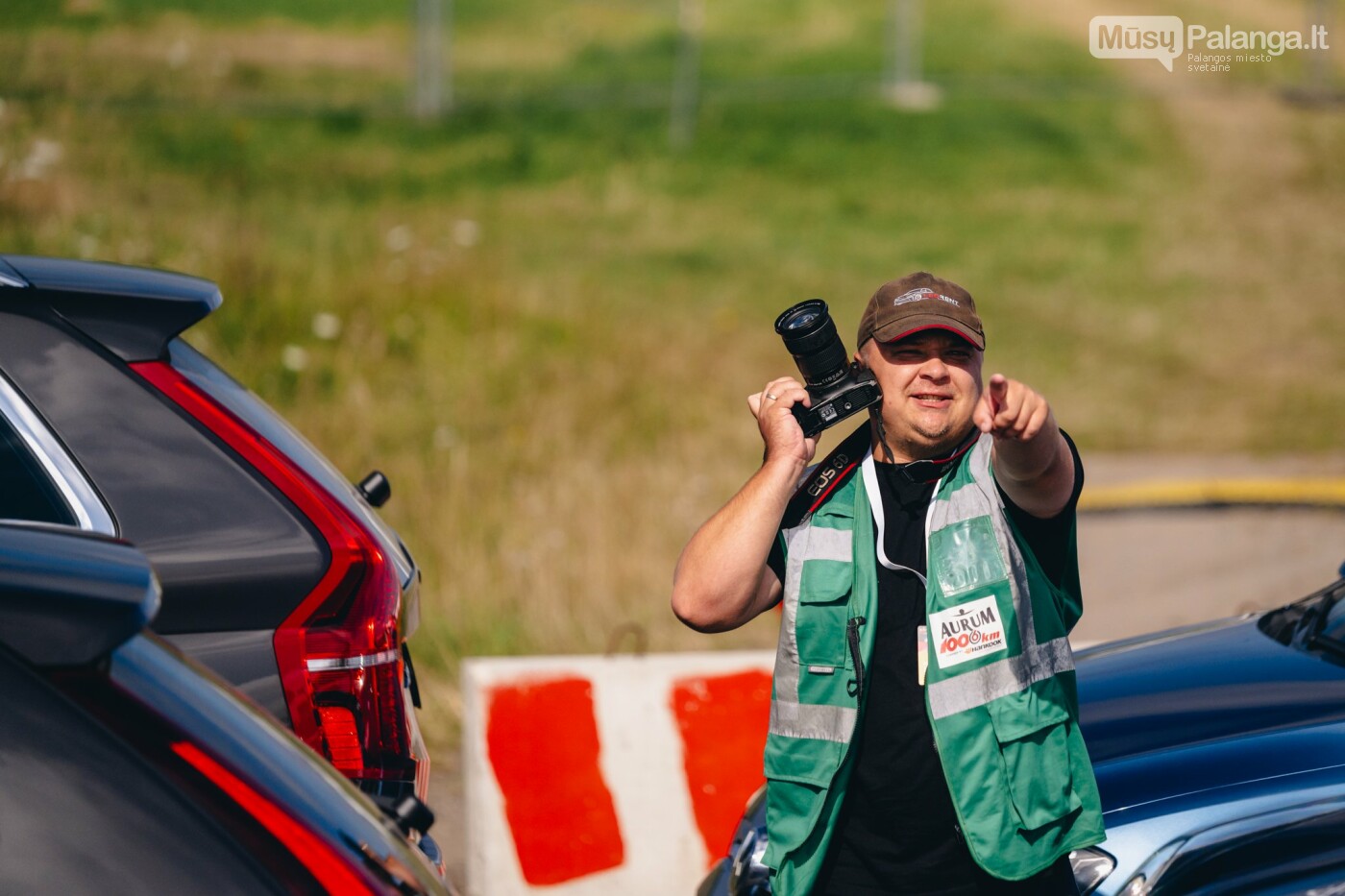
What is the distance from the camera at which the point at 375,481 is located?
4.27 metres

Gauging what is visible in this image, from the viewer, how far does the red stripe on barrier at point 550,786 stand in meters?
4.77

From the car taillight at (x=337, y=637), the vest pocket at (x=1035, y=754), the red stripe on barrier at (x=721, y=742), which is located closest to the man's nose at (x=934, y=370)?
the vest pocket at (x=1035, y=754)

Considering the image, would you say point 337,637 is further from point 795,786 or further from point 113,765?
point 113,765

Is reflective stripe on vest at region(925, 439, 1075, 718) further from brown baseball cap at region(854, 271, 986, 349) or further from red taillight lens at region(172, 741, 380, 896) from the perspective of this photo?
red taillight lens at region(172, 741, 380, 896)

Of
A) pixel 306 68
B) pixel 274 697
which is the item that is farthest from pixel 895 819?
pixel 306 68

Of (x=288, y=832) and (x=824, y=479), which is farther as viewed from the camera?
(x=824, y=479)

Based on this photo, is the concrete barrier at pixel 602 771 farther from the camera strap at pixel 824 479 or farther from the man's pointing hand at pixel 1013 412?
the man's pointing hand at pixel 1013 412

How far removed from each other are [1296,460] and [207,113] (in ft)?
36.1

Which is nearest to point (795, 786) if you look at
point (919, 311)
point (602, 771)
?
point (919, 311)

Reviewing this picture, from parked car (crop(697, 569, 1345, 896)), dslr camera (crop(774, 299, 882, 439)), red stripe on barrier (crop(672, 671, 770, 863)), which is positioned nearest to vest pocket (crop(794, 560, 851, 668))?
dslr camera (crop(774, 299, 882, 439))

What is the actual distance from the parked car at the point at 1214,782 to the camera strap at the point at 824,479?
105cm

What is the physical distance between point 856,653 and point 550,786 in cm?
221

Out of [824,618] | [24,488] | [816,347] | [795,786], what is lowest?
[795,786]

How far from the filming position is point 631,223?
1652 centimetres
